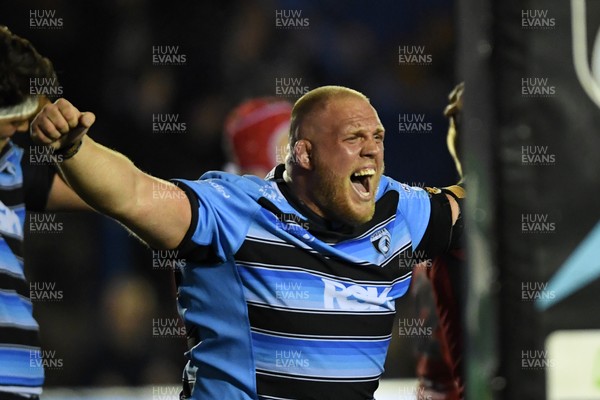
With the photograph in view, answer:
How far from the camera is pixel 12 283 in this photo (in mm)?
2309

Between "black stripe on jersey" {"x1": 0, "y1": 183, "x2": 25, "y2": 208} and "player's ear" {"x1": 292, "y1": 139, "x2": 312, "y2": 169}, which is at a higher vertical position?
"player's ear" {"x1": 292, "y1": 139, "x2": 312, "y2": 169}

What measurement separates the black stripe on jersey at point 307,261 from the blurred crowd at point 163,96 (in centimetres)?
186

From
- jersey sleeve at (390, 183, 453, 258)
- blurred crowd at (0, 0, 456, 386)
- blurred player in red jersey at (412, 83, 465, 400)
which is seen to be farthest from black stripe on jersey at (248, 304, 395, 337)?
blurred crowd at (0, 0, 456, 386)

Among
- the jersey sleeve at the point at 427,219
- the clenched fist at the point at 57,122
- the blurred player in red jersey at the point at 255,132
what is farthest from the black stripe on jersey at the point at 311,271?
the blurred player in red jersey at the point at 255,132

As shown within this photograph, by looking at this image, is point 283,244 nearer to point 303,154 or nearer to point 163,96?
point 303,154

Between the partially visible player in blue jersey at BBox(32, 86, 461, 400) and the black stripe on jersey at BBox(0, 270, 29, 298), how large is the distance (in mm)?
383

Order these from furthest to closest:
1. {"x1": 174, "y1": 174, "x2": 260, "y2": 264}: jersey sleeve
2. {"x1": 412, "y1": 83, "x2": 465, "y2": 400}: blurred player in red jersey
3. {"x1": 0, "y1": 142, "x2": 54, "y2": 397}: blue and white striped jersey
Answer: {"x1": 412, "y1": 83, "x2": 465, "y2": 400}: blurred player in red jersey → {"x1": 0, "y1": 142, "x2": 54, "y2": 397}: blue and white striped jersey → {"x1": 174, "y1": 174, "x2": 260, "y2": 264}: jersey sleeve

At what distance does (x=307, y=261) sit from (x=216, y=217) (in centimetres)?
24

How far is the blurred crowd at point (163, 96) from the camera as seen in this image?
3.97m

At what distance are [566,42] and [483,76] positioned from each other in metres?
0.09

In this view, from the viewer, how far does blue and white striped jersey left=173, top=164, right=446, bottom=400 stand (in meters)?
2.16

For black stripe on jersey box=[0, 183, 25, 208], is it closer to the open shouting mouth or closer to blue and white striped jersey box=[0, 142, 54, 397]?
blue and white striped jersey box=[0, 142, 54, 397]

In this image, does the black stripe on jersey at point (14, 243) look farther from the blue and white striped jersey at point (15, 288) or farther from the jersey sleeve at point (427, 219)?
the jersey sleeve at point (427, 219)

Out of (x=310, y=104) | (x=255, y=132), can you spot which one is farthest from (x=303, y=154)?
(x=255, y=132)
